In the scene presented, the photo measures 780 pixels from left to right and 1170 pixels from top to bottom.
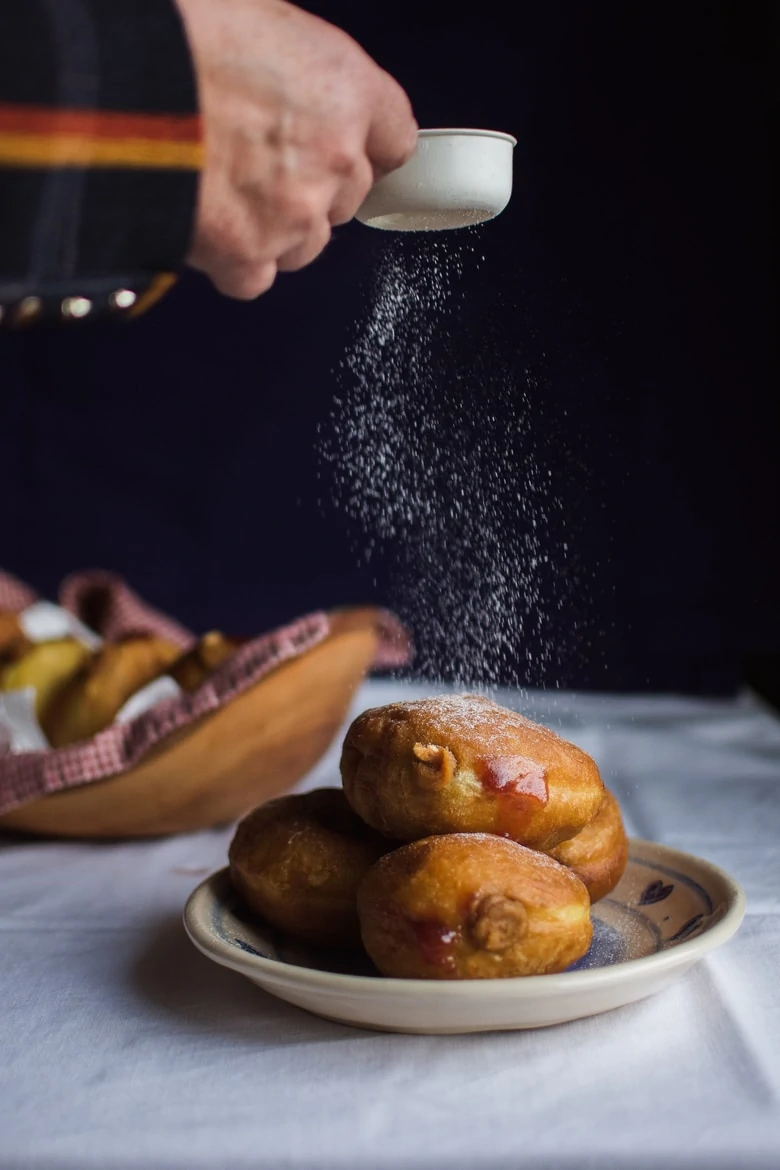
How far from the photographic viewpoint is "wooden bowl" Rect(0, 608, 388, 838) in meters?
0.89

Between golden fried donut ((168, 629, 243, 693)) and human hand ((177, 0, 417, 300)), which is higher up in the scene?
human hand ((177, 0, 417, 300))

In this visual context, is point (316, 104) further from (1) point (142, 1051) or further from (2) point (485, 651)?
(1) point (142, 1051)

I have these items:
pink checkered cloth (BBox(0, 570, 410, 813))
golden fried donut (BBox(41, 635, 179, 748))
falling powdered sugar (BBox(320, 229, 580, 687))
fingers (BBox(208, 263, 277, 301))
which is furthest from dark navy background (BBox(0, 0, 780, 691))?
golden fried donut (BBox(41, 635, 179, 748))

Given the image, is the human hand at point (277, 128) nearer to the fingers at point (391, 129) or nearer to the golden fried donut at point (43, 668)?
the fingers at point (391, 129)

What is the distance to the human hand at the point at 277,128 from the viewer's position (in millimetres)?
615

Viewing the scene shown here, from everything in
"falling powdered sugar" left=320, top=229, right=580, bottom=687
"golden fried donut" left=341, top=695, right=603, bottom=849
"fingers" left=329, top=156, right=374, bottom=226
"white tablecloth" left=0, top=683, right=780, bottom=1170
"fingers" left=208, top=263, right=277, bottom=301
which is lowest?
"white tablecloth" left=0, top=683, right=780, bottom=1170

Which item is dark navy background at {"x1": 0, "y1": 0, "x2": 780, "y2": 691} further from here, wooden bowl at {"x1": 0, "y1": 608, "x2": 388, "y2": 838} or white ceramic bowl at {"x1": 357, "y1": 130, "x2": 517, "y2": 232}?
wooden bowl at {"x1": 0, "y1": 608, "x2": 388, "y2": 838}

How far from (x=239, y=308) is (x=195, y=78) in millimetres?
1451

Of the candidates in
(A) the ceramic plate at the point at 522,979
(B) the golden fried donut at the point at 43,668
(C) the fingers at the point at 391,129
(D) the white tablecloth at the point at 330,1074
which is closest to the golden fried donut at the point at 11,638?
(B) the golden fried donut at the point at 43,668

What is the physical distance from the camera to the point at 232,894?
0.67m

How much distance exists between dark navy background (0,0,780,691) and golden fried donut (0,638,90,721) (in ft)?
1.36

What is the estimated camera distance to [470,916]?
52 centimetres

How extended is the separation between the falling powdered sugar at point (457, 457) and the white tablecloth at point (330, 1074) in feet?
0.21

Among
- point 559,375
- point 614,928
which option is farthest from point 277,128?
point 614,928
